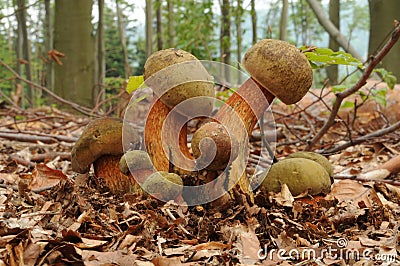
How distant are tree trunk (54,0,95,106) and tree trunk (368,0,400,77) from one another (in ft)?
18.5

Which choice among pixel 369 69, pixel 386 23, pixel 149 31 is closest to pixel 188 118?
pixel 369 69

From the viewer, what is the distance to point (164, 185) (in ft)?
6.23

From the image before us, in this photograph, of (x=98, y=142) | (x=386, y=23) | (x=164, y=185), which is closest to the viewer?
(x=164, y=185)

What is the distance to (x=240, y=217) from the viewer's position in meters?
1.89

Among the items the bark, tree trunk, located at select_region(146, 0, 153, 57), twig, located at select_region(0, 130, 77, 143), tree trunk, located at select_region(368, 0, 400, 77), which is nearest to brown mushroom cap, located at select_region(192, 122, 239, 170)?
twig, located at select_region(0, 130, 77, 143)

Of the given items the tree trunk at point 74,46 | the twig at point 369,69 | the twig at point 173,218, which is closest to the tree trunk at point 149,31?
the tree trunk at point 74,46

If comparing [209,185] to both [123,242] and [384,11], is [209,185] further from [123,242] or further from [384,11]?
[384,11]

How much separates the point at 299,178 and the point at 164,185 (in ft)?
2.33

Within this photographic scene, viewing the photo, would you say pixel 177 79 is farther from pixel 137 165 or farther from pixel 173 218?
pixel 173 218

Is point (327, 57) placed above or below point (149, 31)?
below

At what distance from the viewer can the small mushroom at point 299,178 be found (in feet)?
6.97

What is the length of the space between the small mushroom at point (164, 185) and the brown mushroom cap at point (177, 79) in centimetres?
37

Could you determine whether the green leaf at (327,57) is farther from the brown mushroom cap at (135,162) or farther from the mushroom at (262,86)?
the brown mushroom cap at (135,162)

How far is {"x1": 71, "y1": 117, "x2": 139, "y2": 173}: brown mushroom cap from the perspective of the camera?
7.17 ft
